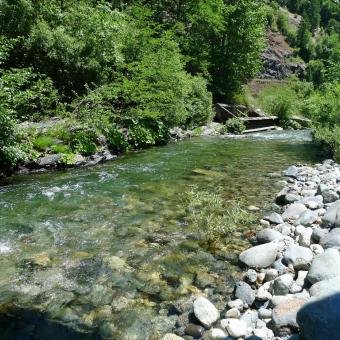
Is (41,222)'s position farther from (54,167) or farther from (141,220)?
(54,167)

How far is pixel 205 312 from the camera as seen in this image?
4.12 meters

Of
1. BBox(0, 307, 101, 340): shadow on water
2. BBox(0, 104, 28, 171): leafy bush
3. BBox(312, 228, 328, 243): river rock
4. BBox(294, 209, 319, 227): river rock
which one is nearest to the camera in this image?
BBox(0, 307, 101, 340): shadow on water

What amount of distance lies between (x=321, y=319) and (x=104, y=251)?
3.44m

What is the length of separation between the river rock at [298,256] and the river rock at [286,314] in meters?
0.94

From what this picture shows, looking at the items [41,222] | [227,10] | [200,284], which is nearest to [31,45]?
[41,222]

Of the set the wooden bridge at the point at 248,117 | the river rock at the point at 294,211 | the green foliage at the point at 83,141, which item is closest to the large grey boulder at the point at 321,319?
the river rock at the point at 294,211

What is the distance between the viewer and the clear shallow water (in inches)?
165

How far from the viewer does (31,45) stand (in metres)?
15.8

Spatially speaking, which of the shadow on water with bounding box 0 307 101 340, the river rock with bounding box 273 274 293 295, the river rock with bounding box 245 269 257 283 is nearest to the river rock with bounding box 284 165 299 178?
the river rock with bounding box 245 269 257 283

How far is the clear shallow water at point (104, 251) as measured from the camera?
4180 mm

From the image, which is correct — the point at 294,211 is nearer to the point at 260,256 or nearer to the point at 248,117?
the point at 260,256

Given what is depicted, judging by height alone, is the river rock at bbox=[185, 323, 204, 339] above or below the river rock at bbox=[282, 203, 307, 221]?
below

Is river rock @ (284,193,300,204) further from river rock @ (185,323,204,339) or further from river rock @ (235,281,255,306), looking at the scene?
river rock @ (185,323,204,339)

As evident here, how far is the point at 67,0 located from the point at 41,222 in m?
17.0
